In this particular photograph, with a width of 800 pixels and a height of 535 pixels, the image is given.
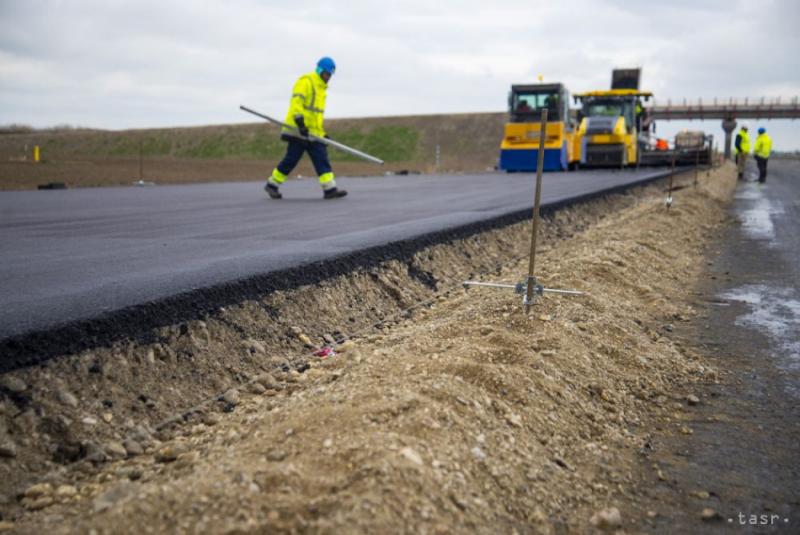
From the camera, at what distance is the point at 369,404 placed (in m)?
3.03

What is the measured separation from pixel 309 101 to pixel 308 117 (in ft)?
0.83

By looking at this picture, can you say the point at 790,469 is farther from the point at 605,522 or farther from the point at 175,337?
the point at 175,337

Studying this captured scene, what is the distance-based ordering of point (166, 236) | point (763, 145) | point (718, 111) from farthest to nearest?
point (718, 111), point (763, 145), point (166, 236)

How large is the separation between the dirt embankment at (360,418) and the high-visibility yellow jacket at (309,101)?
6.98 metres

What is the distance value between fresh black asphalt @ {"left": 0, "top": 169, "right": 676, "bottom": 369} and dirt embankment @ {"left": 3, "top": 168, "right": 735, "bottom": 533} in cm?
22

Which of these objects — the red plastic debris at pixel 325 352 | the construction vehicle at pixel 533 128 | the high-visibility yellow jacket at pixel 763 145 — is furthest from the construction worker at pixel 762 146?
the red plastic debris at pixel 325 352

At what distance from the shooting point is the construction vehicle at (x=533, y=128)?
2723cm

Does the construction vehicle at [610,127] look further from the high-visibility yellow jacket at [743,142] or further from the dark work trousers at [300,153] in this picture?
the dark work trousers at [300,153]

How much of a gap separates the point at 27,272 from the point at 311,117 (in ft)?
24.4

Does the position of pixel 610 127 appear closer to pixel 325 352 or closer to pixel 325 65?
pixel 325 65

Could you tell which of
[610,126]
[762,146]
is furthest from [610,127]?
[762,146]

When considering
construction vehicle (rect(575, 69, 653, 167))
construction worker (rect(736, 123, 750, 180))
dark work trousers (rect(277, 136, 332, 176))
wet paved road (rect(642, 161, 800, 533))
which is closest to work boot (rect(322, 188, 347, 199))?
dark work trousers (rect(277, 136, 332, 176))

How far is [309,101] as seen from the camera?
1204cm

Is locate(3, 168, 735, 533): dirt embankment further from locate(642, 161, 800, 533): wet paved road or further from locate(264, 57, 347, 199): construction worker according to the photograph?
locate(264, 57, 347, 199): construction worker
